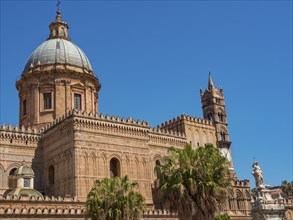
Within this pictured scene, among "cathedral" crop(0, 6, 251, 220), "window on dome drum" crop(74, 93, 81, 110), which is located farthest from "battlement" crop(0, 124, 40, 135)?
"window on dome drum" crop(74, 93, 81, 110)

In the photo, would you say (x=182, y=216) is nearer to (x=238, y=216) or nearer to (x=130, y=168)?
(x=130, y=168)

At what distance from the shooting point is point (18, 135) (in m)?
39.6

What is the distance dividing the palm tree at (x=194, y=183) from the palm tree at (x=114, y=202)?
190 centimetres

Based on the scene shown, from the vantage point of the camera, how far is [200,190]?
2291 cm

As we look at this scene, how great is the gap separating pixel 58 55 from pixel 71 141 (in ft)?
49.6

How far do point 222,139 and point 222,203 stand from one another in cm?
2994

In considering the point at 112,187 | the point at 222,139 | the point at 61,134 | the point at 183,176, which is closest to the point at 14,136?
the point at 61,134

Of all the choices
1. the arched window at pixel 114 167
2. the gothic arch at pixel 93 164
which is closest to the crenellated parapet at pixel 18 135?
the gothic arch at pixel 93 164

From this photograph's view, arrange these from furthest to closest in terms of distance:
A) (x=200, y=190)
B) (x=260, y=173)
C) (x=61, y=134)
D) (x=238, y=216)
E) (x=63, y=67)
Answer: (x=63, y=67), (x=238, y=216), (x=61, y=134), (x=260, y=173), (x=200, y=190)

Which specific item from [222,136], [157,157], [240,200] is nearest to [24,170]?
[157,157]

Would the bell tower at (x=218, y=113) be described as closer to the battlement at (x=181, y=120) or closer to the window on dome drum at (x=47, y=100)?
the battlement at (x=181, y=120)

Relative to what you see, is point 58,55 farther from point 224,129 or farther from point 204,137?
point 224,129

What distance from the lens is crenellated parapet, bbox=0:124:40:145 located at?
38.7 m

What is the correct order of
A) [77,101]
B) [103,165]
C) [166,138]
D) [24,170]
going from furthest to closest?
[77,101]
[166,138]
[103,165]
[24,170]
